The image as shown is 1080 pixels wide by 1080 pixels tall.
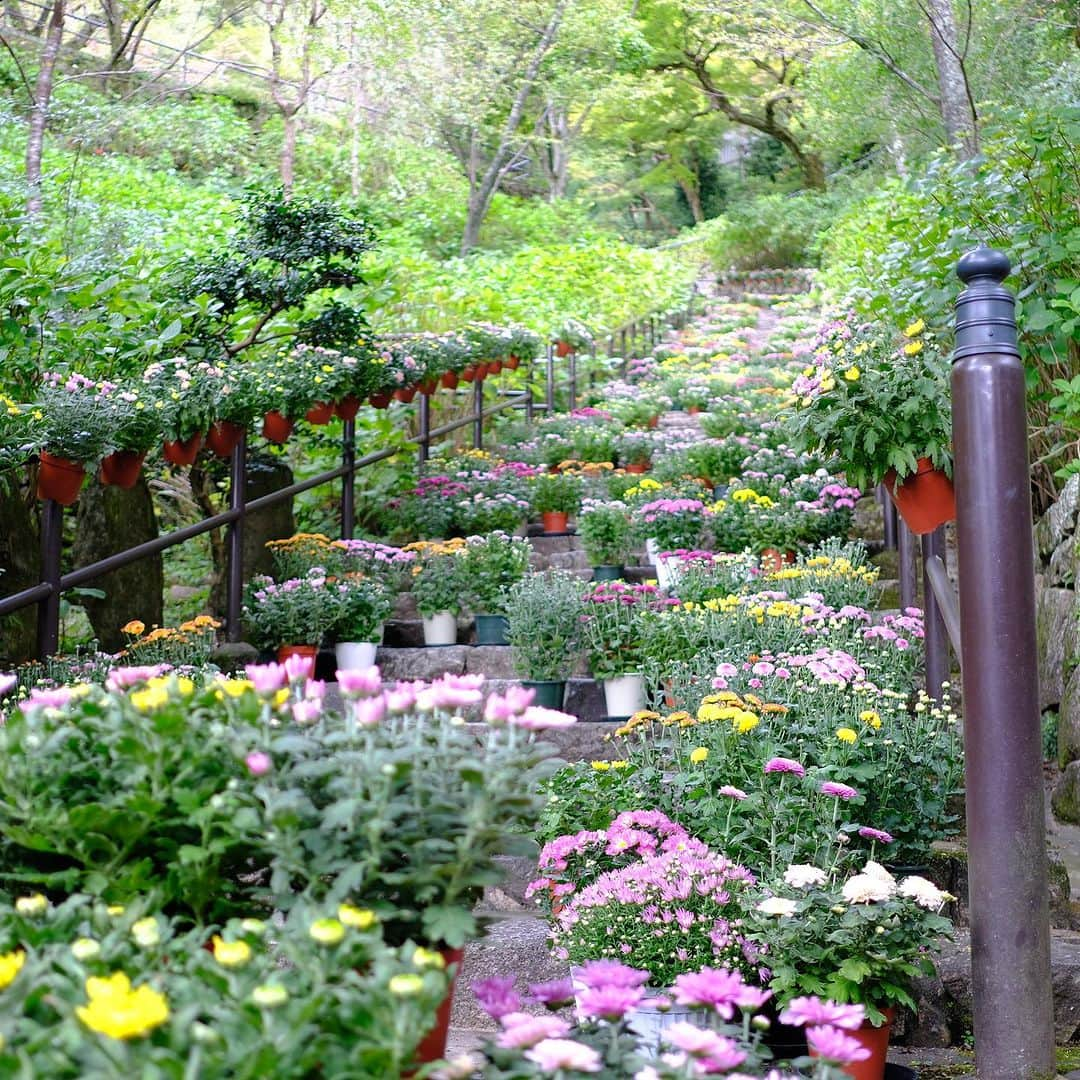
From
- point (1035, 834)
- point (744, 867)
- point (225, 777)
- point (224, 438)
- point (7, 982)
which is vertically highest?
point (224, 438)

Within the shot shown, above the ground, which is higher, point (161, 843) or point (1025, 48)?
point (1025, 48)

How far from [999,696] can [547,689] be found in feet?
8.25

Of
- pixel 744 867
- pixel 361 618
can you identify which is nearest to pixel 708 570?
pixel 361 618

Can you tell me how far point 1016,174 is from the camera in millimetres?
4488

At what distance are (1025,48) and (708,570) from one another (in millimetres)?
6090

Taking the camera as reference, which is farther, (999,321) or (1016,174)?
(1016,174)

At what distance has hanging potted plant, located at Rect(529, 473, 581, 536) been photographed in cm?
701

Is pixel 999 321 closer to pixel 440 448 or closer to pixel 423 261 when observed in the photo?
pixel 440 448

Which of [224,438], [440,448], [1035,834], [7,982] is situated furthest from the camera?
[440,448]

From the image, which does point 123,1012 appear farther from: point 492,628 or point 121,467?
point 492,628

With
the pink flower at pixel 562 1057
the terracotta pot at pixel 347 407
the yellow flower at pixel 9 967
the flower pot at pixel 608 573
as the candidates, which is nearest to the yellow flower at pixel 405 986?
the pink flower at pixel 562 1057

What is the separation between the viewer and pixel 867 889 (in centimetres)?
227

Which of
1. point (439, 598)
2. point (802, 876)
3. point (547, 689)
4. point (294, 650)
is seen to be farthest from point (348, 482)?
point (802, 876)

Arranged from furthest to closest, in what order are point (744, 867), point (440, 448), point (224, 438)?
point (440, 448) < point (224, 438) < point (744, 867)
